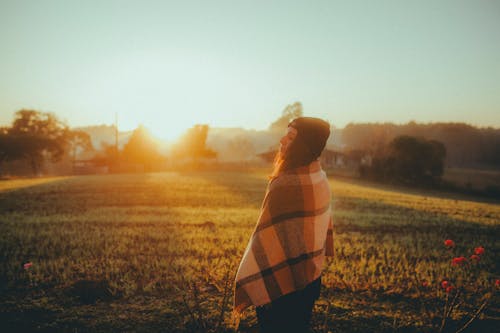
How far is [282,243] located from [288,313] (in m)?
0.63

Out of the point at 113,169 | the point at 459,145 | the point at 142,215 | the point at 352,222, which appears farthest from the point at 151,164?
the point at 459,145

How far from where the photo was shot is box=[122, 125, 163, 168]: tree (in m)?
53.7

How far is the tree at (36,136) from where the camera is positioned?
4928cm

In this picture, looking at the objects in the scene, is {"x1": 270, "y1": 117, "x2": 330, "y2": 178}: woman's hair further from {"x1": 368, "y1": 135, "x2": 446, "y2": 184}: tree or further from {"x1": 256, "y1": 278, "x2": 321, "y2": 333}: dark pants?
{"x1": 368, "y1": 135, "x2": 446, "y2": 184}: tree

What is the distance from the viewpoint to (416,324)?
3.93 meters

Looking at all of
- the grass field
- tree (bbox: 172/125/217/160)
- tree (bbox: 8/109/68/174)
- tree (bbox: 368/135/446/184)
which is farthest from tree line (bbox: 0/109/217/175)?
the grass field

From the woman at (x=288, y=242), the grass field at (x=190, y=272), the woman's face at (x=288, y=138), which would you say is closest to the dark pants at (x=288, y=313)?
the woman at (x=288, y=242)

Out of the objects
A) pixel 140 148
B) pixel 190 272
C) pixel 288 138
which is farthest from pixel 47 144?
pixel 288 138

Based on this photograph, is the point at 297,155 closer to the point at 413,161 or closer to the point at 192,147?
the point at 413,161

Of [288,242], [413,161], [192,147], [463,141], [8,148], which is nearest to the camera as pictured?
[288,242]

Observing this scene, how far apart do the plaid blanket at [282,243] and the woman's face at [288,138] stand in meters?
0.25

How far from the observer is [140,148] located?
53750 millimetres

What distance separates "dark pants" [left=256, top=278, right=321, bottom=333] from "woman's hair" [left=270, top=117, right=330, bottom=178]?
115 cm

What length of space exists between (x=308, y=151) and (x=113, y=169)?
50421 mm
